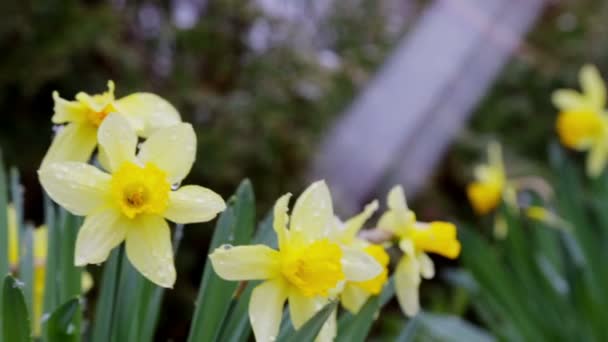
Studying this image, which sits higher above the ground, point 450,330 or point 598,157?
point 598,157

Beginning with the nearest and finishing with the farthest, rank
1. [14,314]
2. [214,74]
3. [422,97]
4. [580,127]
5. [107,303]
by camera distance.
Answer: [14,314]
[107,303]
[580,127]
[214,74]
[422,97]

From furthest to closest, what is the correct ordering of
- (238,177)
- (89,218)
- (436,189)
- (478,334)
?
(436,189)
(238,177)
(478,334)
(89,218)

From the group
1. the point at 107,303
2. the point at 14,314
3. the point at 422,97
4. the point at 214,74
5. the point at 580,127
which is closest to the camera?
the point at 14,314

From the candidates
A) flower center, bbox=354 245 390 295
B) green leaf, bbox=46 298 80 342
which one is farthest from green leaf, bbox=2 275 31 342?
flower center, bbox=354 245 390 295

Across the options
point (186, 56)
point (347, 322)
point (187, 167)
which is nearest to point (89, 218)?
point (187, 167)

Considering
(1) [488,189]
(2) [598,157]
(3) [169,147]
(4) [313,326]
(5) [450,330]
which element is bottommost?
(5) [450,330]

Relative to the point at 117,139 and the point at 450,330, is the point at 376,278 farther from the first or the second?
the point at 450,330

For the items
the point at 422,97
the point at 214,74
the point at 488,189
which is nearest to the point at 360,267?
the point at 488,189

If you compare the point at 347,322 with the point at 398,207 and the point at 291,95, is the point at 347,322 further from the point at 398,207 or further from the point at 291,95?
the point at 291,95
